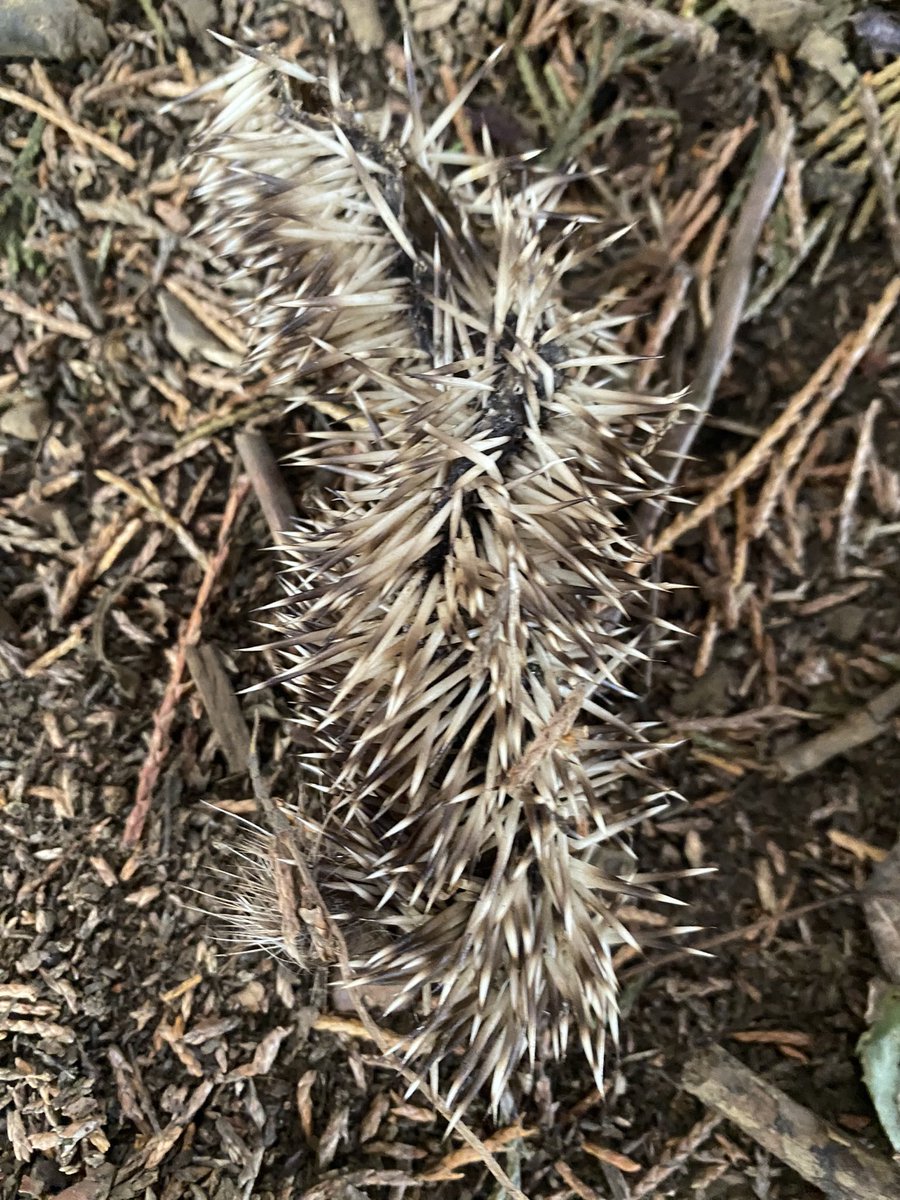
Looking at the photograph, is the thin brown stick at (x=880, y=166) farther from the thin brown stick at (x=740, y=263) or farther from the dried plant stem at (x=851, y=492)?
the dried plant stem at (x=851, y=492)

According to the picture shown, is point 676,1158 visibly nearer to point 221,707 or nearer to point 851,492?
point 221,707

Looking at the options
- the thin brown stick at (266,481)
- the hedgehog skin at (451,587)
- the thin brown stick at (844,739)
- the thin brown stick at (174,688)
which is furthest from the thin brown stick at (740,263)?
the thin brown stick at (174,688)

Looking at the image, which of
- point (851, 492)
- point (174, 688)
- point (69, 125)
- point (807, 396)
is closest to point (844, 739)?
point (851, 492)

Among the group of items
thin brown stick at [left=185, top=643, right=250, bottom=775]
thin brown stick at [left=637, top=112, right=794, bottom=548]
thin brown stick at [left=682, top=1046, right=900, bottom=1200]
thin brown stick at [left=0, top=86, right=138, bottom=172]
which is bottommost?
thin brown stick at [left=682, top=1046, right=900, bottom=1200]

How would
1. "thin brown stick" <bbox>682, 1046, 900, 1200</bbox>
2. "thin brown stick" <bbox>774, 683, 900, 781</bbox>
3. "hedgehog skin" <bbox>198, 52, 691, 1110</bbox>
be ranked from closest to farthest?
"hedgehog skin" <bbox>198, 52, 691, 1110</bbox>
"thin brown stick" <bbox>682, 1046, 900, 1200</bbox>
"thin brown stick" <bbox>774, 683, 900, 781</bbox>

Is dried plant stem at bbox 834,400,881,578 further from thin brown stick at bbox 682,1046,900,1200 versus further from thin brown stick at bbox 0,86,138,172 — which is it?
thin brown stick at bbox 0,86,138,172

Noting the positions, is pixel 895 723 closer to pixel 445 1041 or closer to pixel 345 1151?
pixel 445 1041

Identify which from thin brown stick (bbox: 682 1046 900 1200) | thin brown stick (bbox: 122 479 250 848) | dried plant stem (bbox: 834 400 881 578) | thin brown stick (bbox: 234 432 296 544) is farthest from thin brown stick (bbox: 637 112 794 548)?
thin brown stick (bbox: 682 1046 900 1200)
